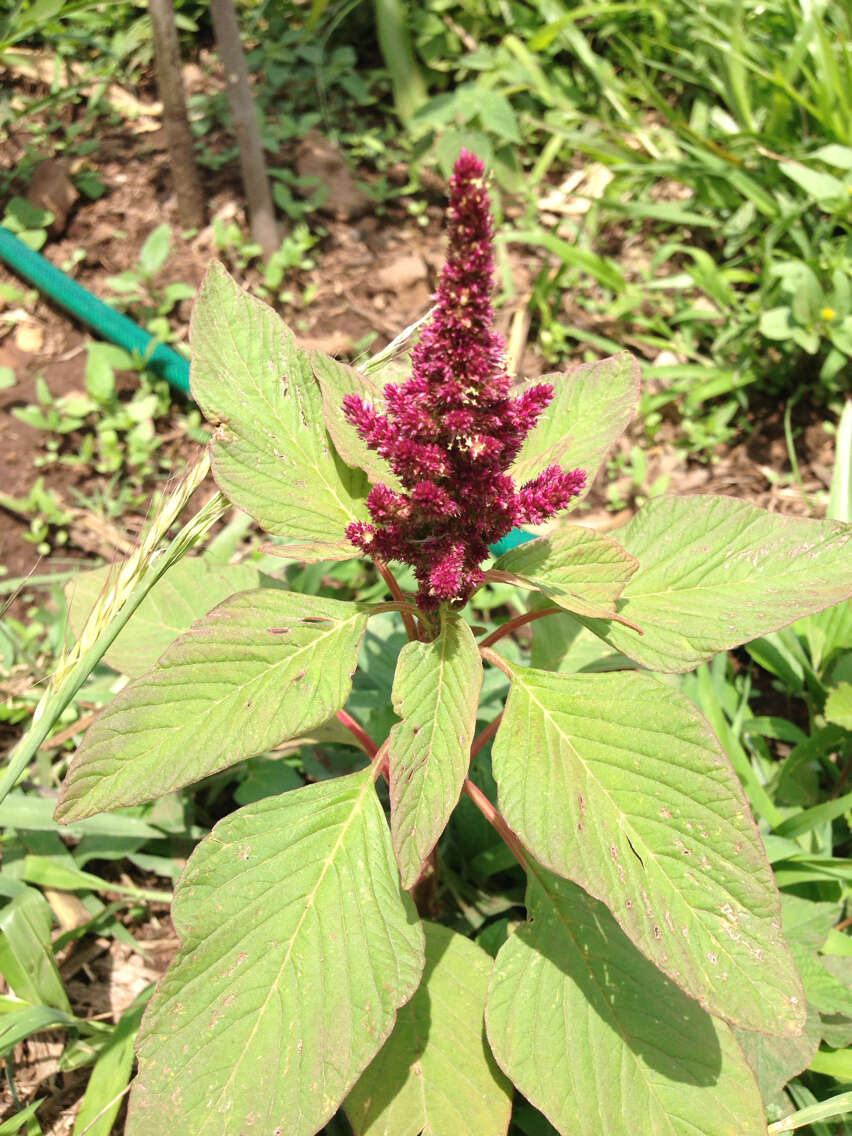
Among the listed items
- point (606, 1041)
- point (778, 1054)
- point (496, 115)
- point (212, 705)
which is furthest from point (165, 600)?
point (496, 115)

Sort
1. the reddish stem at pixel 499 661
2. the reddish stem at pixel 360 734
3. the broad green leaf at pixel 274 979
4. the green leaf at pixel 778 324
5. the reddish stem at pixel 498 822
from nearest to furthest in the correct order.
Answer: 1. the broad green leaf at pixel 274 979
2. the reddish stem at pixel 499 661
3. the reddish stem at pixel 498 822
4. the reddish stem at pixel 360 734
5. the green leaf at pixel 778 324

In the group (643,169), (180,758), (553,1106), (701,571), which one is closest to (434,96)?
(643,169)

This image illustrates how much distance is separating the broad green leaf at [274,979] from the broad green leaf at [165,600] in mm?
516

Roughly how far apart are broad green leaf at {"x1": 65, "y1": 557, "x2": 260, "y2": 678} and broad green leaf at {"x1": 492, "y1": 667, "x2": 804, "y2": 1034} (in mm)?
740

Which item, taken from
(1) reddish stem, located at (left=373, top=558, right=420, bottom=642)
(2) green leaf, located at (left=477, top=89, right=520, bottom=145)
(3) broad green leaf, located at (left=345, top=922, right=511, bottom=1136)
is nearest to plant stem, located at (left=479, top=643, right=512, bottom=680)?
(1) reddish stem, located at (left=373, top=558, right=420, bottom=642)

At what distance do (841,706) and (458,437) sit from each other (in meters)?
1.17

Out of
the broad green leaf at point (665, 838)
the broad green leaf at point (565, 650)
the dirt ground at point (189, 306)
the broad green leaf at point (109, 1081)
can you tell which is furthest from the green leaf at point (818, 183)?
the broad green leaf at point (109, 1081)

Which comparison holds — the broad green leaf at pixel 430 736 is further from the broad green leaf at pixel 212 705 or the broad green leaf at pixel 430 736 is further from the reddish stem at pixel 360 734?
the reddish stem at pixel 360 734

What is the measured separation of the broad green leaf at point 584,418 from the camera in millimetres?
1486

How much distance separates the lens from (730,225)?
3.23m

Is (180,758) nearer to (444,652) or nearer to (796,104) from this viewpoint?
(444,652)

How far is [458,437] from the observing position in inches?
46.8

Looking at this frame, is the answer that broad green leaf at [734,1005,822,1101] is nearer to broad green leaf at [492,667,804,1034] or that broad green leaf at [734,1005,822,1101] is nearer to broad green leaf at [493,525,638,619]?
broad green leaf at [492,667,804,1034]

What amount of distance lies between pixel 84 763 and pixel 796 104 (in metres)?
3.38
